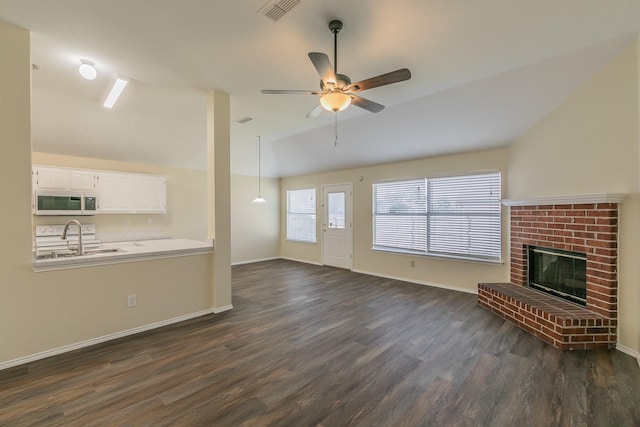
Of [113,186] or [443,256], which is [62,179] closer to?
[113,186]

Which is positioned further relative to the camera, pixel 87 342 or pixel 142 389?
pixel 87 342

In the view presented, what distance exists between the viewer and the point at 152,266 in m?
3.44

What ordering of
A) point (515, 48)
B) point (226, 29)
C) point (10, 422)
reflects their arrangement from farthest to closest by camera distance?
point (515, 48) < point (226, 29) < point (10, 422)

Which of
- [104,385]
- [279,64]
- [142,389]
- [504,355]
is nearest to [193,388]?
[142,389]

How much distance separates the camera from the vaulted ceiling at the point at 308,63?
2242mm

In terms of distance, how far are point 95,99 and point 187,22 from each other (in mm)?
2684

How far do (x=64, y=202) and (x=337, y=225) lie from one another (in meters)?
5.14

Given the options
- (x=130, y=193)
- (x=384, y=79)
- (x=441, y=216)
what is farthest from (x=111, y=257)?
(x=441, y=216)

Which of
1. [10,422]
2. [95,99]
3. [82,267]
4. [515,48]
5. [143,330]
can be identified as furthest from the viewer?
[95,99]

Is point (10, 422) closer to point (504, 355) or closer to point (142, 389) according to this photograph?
point (142, 389)

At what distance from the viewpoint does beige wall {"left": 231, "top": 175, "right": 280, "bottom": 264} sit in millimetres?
7340

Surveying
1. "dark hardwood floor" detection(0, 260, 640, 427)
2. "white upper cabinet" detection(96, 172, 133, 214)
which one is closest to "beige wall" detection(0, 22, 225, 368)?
"dark hardwood floor" detection(0, 260, 640, 427)

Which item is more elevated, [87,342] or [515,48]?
[515,48]

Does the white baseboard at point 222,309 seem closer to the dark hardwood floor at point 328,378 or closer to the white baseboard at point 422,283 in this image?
the dark hardwood floor at point 328,378
